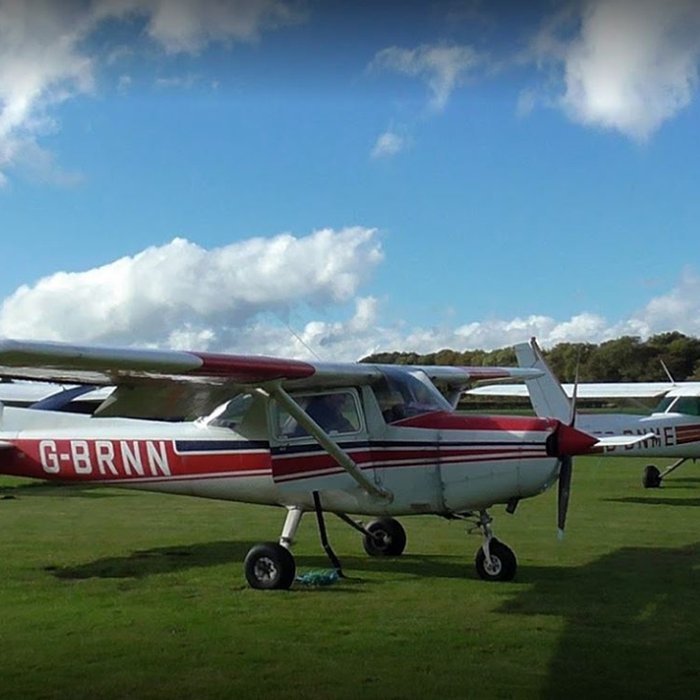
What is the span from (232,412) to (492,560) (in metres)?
2.94

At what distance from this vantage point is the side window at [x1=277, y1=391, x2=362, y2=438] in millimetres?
9336

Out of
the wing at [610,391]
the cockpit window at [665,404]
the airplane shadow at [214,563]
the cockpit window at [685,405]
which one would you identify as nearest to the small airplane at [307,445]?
the airplane shadow at [214,563]

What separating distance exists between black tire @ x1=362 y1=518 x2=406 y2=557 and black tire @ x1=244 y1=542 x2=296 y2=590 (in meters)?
2.08

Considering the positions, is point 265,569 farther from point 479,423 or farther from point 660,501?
point 660,501

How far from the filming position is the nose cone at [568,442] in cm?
841

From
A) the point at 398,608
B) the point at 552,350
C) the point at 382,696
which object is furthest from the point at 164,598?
the point at 552,350

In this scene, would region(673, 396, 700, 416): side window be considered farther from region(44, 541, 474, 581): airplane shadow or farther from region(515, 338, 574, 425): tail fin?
region(44, 541, 474, 581): airplane shadow

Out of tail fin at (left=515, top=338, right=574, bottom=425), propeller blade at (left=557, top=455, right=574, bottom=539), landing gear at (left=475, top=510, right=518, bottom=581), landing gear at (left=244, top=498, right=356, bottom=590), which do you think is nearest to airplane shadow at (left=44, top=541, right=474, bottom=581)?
landing gear at (left=475, top=510, right=518, bottom=581)

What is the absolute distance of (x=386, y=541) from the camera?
35.7 ft

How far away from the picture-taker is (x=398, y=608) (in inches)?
315

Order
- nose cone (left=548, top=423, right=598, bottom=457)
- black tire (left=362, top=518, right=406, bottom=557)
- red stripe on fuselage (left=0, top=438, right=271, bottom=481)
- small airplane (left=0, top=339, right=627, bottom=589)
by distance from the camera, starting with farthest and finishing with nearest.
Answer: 1. black tire (left=362, top=518, right=406, bottom=557)
2. red stripe on fuselage (left=0, top=438, right=271, bottom=481)
3. small airplane (left=0, top=339, right=627, bottom=589)
4. nose cone (left=548, top=423, right=598, bottom=457)

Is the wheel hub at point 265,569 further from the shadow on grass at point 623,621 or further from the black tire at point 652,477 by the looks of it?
the black tire at point 652,477

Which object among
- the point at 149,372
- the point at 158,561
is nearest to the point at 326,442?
the point at 149,372

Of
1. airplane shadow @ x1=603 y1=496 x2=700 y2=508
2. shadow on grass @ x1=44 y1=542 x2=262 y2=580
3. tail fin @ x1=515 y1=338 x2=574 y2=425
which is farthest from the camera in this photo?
tail fin @ x1=515 y1=338 x2=574 y2=425
